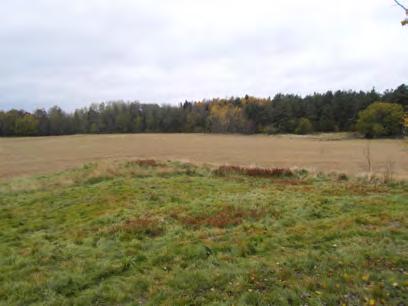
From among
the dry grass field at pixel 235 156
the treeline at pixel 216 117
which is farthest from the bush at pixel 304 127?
the dry grass field at pixel 235 156

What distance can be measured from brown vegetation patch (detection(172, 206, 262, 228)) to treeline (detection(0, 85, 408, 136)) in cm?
7806

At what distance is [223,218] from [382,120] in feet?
236

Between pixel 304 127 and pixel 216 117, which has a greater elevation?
pixel 216 117

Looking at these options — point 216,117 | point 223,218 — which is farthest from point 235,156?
point 216,117

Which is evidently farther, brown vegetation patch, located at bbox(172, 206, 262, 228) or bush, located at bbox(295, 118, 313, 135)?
bush, located at bbox(295, 118, 313, 135)

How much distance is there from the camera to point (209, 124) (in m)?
96.8

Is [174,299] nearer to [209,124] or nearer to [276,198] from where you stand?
[276,198]

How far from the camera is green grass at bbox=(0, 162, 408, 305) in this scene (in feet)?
15.6

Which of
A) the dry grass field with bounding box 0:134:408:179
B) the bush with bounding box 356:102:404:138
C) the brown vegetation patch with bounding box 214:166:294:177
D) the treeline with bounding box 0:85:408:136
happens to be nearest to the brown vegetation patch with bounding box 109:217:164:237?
the brown vegetation patch with bounding box 214:166:294:177

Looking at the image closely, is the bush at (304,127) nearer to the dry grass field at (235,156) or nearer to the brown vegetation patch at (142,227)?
the dry grass field at (235,156)

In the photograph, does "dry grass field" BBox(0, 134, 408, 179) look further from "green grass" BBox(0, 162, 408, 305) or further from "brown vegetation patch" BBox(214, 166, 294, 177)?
"green grass" BBox(0, 162, 408, 305)

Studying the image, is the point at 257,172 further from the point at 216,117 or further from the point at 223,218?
the point at 216,117

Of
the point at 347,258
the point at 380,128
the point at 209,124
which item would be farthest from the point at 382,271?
the point at 209,124

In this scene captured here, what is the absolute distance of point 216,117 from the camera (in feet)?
316
